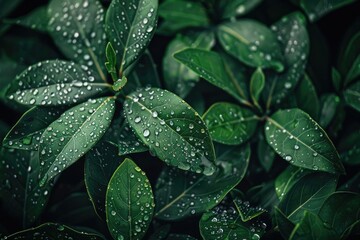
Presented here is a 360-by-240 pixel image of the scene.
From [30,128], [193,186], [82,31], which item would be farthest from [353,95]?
[30,128]

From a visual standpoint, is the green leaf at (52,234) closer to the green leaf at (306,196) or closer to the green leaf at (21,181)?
the green leaf at (21,181)

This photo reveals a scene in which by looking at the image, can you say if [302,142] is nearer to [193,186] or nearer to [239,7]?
[193,186]

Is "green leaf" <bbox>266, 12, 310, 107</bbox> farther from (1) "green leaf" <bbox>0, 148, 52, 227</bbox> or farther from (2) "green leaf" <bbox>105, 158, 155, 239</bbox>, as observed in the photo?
(1) "green leaf" <bbox>0, 148, 52, 227</bbox>

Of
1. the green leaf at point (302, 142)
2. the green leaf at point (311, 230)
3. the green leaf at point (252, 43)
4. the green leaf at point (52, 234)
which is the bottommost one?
the green leaf at point (52, 234)

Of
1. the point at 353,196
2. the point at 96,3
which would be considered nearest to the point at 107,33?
the point at 96,3

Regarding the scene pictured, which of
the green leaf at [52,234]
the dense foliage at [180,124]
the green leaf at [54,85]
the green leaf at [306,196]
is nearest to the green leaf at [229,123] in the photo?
the dense foliage at [180,124]

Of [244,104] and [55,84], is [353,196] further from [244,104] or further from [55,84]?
[55,84]
